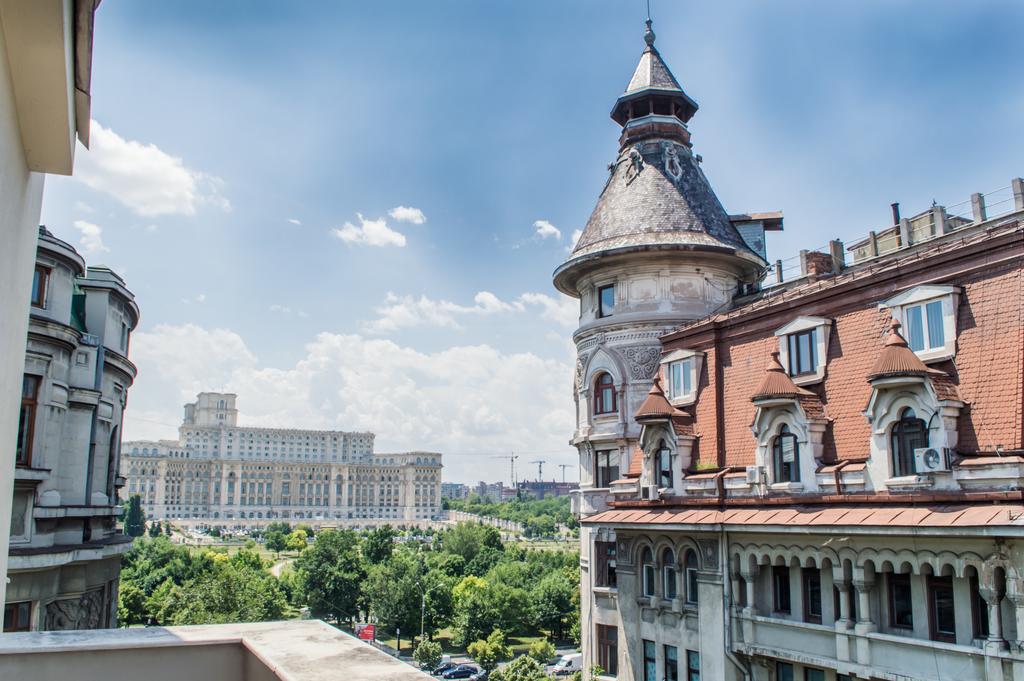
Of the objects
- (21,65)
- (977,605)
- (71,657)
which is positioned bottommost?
(977,605)

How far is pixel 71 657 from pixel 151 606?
3274 inches

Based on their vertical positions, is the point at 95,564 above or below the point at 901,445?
below

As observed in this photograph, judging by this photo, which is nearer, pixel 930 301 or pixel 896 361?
pixel 896 361

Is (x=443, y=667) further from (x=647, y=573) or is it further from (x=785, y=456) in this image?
(x=785, y=456)

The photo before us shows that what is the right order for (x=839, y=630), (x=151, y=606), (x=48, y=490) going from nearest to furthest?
(x=839, y=630)
(x=48, y=490)
(x=151, y=606)

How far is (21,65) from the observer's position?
5988mm

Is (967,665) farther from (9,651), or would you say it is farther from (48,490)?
(48,490)

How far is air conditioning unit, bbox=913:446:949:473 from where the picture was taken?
1747cm

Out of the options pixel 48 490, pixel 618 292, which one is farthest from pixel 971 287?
pixel 48 490

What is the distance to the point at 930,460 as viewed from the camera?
701 inches

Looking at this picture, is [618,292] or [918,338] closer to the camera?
[918,338]

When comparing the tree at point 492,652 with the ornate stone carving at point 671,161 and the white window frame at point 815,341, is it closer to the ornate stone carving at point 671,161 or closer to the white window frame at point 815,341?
the ornate stone carving at point 671,161

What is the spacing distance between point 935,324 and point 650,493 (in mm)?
10025

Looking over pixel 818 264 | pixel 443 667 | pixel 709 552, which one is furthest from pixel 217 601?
pixel 818 264
